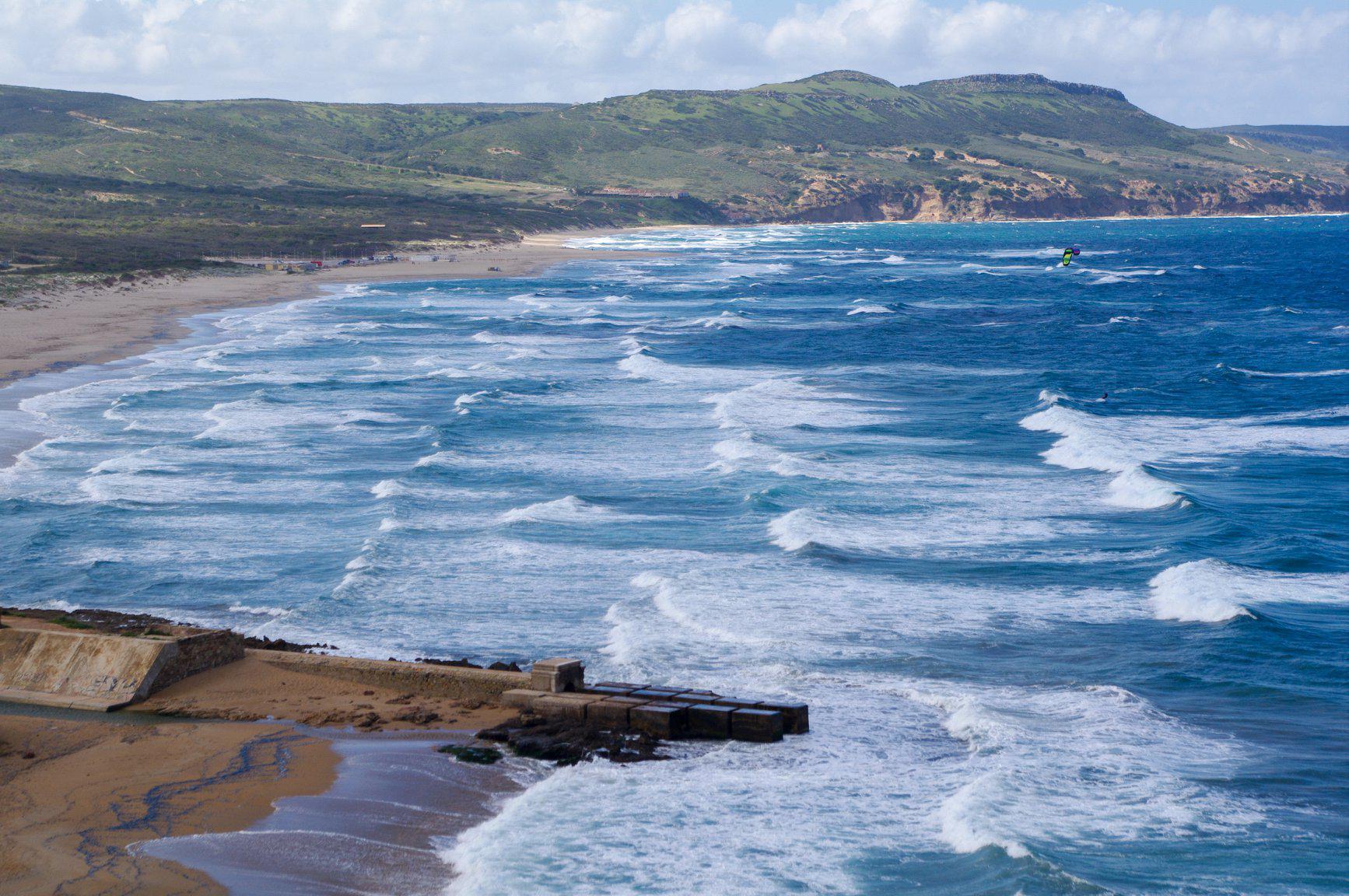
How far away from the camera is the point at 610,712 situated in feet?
57.6

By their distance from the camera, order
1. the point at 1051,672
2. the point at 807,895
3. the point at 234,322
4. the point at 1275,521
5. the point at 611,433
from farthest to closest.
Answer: the point at 234,322 → the point at 611,433 → the point at 1275,521 → the point at 1051,672 → the point at 807,895

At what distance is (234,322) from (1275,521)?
55011 mm

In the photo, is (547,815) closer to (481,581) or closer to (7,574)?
(481,581)

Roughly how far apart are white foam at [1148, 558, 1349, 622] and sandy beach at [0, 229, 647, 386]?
4014cm

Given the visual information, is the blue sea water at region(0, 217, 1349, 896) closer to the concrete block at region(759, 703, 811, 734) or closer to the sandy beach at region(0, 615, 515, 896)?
the concrete block at region(759, 703, 811, 734)

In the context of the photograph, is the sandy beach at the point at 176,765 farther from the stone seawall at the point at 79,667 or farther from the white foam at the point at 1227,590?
the white foam at the point at 1227,590

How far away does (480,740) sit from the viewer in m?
17.2

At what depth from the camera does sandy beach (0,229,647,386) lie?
55469 millimetres

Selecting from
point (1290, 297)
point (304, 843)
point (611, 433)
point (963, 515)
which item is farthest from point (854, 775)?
point (1290, 297)

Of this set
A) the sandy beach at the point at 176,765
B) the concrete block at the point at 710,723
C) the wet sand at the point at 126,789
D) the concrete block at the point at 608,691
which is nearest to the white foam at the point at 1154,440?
the concrete block at the point at 710,723

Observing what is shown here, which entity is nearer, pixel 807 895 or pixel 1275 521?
pixel 807 895

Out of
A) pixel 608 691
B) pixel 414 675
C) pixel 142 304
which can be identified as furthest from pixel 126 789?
pixel 142 304

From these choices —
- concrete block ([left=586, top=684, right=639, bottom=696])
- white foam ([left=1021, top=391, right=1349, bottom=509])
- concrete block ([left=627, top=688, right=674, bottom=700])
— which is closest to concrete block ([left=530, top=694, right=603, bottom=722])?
concrete block ([left=586, top=684, right=639, bottom=696])

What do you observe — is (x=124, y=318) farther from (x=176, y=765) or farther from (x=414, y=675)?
(x=176, y=765)
